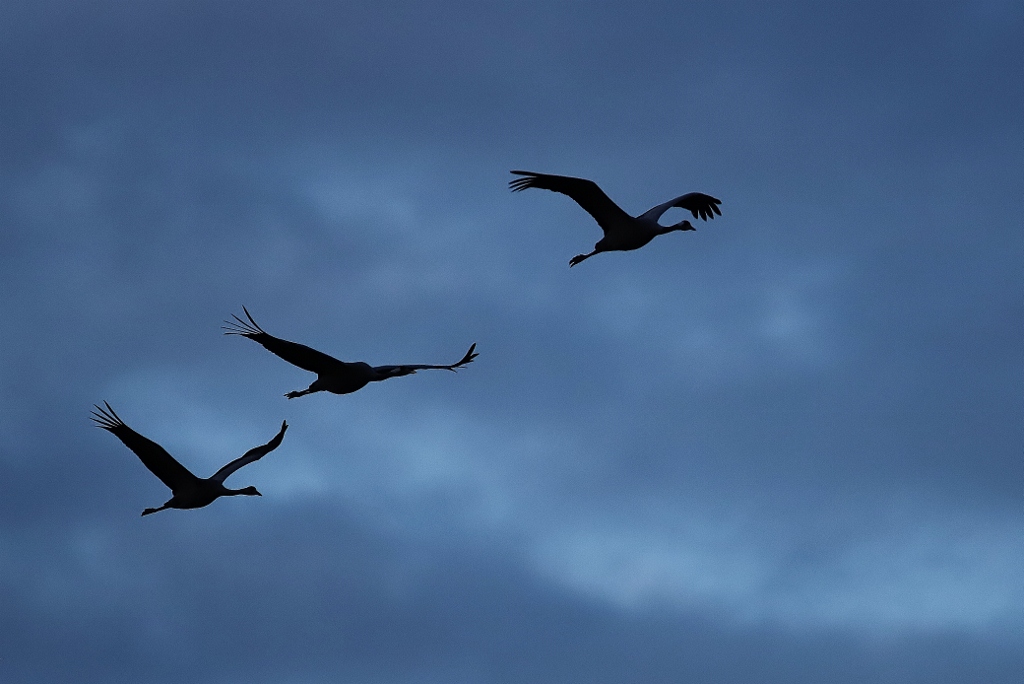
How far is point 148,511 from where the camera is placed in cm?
3036

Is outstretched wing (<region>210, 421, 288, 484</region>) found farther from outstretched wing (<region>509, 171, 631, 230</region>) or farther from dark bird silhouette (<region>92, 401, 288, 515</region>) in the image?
outstretched wing (<region>509, 171, 631, 230</region>)

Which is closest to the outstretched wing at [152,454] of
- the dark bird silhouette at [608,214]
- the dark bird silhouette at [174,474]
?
the dark bird silhouette at [174,474]

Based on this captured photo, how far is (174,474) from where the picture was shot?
29.6 m

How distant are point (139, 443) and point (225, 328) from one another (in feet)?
11.2

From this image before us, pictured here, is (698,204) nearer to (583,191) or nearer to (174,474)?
(583,191)

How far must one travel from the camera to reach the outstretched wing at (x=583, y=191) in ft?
93.2

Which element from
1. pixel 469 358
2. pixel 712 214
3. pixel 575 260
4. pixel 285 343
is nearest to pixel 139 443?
pixel 285 343

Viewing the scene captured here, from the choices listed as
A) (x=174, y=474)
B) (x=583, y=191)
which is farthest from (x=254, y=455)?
(x=583, y=191)

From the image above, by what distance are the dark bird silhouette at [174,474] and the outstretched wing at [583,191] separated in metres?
9.14

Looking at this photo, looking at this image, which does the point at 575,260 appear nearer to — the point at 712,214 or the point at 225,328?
the point at 712,214

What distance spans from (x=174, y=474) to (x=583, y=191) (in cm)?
1145

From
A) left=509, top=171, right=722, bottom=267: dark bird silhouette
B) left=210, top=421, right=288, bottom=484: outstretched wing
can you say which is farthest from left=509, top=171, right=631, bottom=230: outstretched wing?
left=210, top=421, right=288, bottom=484: outstretched wing

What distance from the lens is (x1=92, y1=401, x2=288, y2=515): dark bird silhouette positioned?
95.6 ft

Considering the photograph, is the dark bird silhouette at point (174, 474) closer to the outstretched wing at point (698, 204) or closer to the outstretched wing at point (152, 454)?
the outstretched wing at point (152, 454)
